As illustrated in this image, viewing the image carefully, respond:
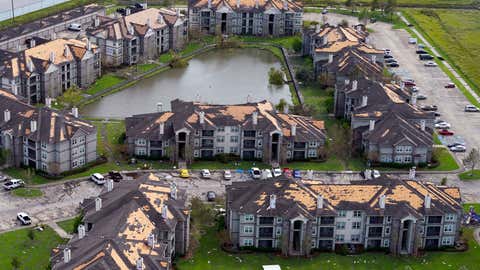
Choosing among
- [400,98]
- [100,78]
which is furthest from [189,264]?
[100,78]

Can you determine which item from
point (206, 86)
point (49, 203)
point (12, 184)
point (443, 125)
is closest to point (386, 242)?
point (49, 203)

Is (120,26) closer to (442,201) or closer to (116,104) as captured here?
(116,104)

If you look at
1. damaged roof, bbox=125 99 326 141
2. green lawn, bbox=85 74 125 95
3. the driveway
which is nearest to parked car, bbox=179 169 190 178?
damaged roof, bbox=125 99 326 141

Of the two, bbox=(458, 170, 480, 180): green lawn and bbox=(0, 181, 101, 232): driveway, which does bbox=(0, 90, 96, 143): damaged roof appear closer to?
bbox=(0, 181, 101, 232): driveway

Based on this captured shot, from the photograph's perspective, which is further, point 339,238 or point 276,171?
point 276,171

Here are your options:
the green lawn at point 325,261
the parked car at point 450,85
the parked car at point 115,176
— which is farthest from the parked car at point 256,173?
the parked car at point 450,85

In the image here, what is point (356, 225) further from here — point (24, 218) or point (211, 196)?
point (24, 218)

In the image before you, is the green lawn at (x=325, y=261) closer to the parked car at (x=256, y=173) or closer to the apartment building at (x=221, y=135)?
the parked car at (x=256, y=173)
